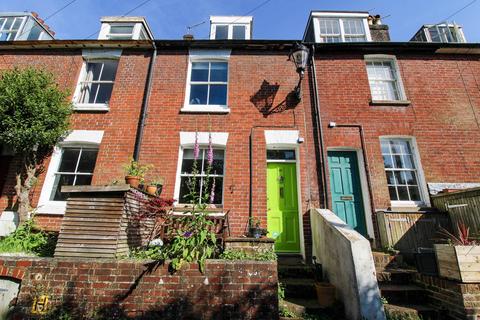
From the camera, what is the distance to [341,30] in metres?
8.97

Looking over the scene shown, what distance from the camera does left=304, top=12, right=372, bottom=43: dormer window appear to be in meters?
8.85

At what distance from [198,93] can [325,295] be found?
247 inches

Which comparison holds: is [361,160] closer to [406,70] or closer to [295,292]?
A: [406,70]

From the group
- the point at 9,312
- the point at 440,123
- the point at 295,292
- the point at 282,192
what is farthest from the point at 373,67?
the point at 9,312

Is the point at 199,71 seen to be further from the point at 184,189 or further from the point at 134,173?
the point at 134,173

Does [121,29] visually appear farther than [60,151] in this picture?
Yes

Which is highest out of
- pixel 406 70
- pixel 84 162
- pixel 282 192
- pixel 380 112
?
pixel 406 70

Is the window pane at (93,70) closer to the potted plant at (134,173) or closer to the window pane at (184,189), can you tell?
the potted plant at (134,173)

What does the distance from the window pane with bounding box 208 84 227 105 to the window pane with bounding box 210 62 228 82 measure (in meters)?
0.28

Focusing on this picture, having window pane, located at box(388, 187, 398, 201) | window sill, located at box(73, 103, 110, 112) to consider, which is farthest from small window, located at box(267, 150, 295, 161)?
window sill, located at box(73, 103, 110, 112)

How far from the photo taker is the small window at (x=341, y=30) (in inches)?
348

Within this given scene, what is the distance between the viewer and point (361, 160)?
6.68 meters

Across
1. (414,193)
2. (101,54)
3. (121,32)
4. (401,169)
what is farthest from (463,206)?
(121,32)

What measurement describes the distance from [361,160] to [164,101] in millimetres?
5959
